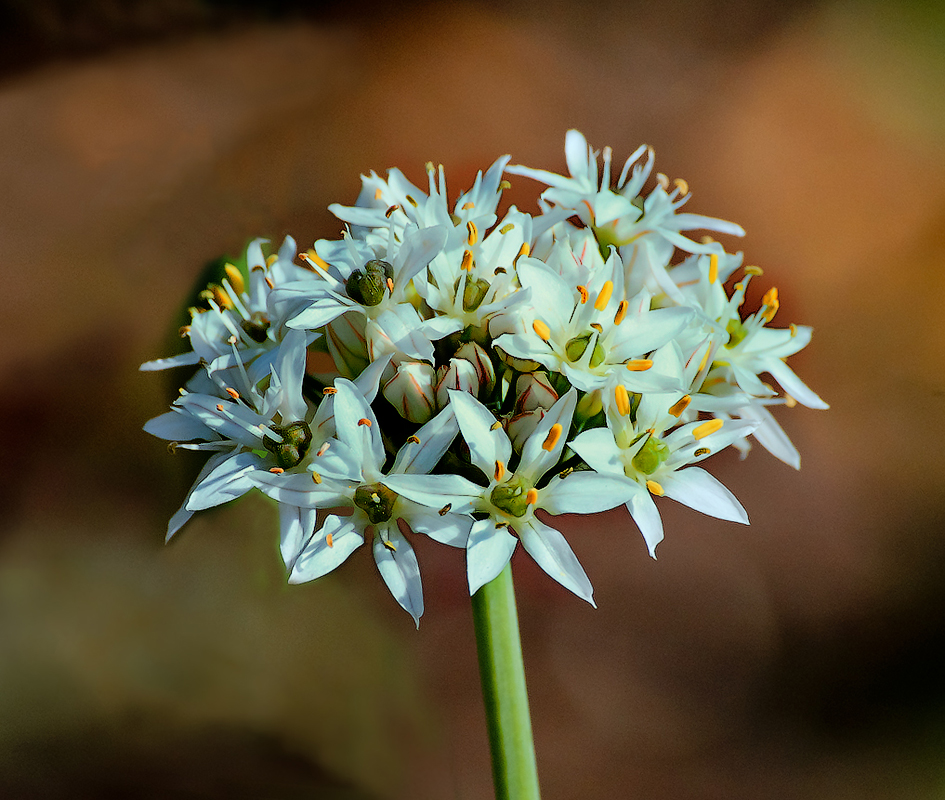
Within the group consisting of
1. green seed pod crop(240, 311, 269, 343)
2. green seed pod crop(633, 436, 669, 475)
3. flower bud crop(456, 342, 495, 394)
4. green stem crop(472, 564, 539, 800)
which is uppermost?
green seed pod crop(240, 311, 269, 343)

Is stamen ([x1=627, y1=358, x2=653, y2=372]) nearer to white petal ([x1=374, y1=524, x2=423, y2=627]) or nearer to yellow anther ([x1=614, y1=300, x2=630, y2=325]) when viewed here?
yellow anther ([x1=614, y1=300, x2=630, y2=325])

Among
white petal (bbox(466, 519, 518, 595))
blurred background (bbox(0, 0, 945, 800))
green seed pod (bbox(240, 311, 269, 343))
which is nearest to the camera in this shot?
white petal (bbox(466, 519, 518, 595))

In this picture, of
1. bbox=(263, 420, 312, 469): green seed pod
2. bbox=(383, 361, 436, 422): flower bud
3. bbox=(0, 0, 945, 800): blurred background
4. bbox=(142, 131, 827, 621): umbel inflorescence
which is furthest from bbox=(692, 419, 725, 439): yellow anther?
bbox=(0, 0, 945, 800): blurred background

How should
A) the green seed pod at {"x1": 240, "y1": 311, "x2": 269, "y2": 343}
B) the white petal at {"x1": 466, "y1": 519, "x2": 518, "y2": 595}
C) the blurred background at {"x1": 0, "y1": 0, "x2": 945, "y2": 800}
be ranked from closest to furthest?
1. the white petal at {"x1": 466, "y1": 519, "x2": 518, "y2": 595}
2. the green seed pod at {"x1": 240, "y1": 311, "x2": 269, "y2": 343}
3. the blurred background at {"x1": 0, "y1": 0, "x2": 945, "y2": 800}

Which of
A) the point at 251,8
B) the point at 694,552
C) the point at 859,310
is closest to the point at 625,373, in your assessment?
the point at 694,552

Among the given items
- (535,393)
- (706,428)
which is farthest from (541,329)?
(706,428)

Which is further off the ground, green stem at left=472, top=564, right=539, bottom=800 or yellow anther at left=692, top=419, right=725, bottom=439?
yellow anther at left=692, top=419, right=725, bottom=439

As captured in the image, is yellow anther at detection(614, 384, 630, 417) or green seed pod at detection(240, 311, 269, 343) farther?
green seed pod at detection(240, 311, 269, 343)

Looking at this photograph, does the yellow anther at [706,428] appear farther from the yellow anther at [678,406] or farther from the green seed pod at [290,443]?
the green seed pod at [290,443]
